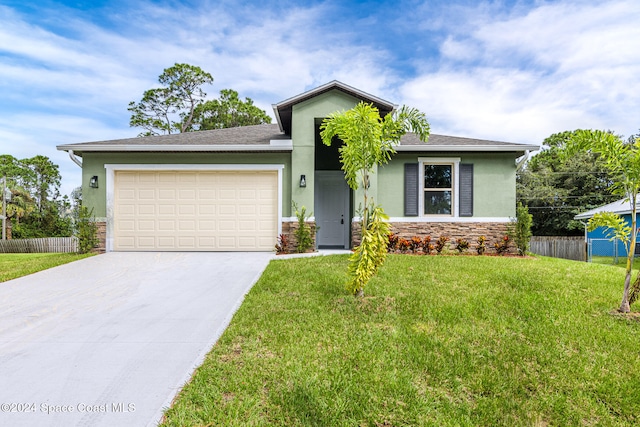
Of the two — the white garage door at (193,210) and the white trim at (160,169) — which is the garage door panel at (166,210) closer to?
the white garage door at (193,210)

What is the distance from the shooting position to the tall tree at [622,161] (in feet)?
14.4

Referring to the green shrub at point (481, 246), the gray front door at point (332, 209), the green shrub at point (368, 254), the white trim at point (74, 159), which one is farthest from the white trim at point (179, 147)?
the green shrub at point (481, 246)

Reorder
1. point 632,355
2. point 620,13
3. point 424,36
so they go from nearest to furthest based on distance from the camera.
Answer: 1. point 632,355
2. point 620,13
3. point 424,36

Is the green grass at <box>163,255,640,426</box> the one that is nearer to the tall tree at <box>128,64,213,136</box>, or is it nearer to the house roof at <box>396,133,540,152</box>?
the house roof at <box>396,133,540,152</box>

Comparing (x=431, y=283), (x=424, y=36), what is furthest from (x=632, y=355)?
(x=424, y=36)

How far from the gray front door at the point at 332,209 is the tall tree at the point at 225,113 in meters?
15.0

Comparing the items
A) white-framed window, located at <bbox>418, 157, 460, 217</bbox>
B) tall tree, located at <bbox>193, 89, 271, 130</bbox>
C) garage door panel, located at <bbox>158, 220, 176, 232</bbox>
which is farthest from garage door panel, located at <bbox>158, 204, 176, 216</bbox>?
tall tree, located at <bbox>193, 89, 271, 130</bbox>

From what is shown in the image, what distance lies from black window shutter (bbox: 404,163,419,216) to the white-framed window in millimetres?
245

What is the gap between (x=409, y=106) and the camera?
514cm

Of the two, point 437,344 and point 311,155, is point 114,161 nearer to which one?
point 311,155

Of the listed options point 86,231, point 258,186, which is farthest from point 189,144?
point 86,231

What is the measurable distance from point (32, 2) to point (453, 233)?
13783 mm

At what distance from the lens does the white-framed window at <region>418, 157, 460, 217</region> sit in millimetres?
10492

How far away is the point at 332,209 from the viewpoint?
11891 mm
